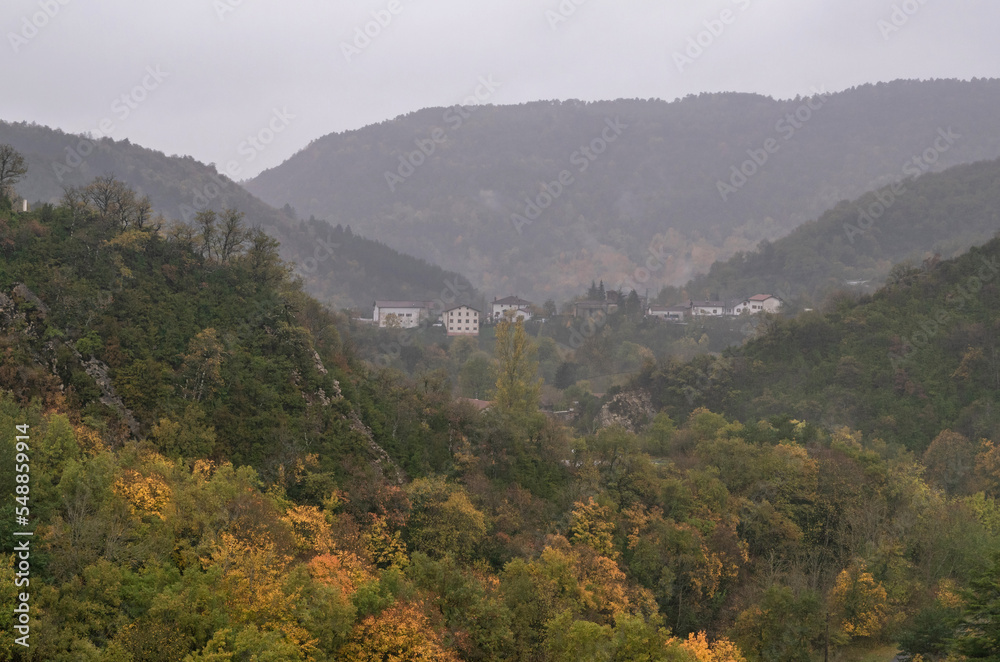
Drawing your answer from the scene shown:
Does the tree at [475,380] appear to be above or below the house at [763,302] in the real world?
below

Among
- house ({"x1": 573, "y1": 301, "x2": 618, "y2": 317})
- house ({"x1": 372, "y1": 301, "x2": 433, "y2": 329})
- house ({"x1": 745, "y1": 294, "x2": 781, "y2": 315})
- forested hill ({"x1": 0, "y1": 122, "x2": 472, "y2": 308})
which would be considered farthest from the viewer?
forested hill ({"x1": 0, "y1": 122, "x2": 472, "y2": 308})

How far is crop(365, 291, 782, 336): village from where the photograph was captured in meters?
105

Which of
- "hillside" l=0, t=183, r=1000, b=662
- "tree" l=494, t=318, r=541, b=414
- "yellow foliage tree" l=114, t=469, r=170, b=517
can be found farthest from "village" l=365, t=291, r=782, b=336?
"yellow foliage tree" l=114, t=469, r=170, b=517

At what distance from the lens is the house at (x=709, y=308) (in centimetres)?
11268

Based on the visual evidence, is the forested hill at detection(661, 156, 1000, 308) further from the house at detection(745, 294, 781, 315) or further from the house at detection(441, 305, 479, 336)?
the house at detection(441, 305, 479, 336)

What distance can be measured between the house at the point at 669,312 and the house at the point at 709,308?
1149 mm

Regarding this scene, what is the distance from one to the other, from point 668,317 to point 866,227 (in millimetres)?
47792

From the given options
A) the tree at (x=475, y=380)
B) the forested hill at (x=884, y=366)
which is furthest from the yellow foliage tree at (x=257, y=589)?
the tree at (x=475, y=380)

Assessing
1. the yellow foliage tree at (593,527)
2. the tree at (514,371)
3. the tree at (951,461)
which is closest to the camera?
the yellow foliage tree at (593,527)

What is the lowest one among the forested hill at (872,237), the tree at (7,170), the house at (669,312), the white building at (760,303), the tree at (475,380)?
the tree at (475,380)

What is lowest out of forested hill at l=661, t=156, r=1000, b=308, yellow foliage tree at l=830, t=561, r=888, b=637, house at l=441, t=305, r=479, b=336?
yellow foliage tree at l=830, t=561, r=888, b=637
